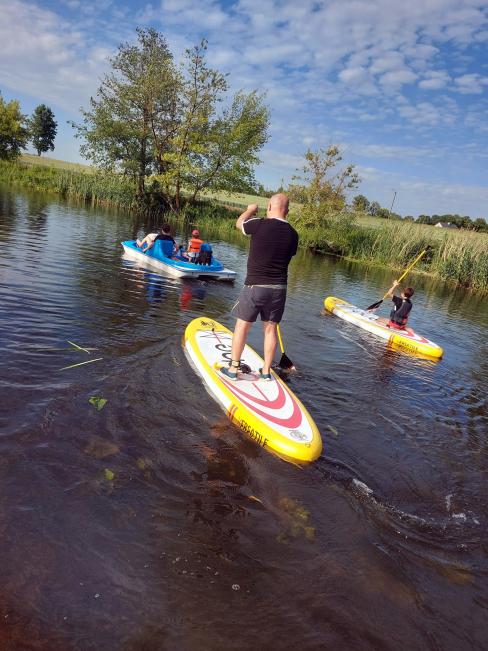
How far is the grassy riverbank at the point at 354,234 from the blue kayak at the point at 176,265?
1516 cm

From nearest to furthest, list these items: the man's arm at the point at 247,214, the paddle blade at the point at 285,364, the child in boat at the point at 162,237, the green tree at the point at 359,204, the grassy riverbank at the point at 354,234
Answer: the man's arm at the point at 247,214 < the paddle blade at the point at 285,364 < the child in boat at the point at 162,237 < the grassy riverbank at the point at 354,234 < the green tree at the point at 359,204

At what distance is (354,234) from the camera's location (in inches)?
1217

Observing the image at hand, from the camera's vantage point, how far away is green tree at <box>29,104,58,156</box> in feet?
244

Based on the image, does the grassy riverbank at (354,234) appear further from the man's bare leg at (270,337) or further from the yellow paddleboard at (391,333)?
the man's bare leg at (270,337)

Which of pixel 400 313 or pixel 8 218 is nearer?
pixel 400 313

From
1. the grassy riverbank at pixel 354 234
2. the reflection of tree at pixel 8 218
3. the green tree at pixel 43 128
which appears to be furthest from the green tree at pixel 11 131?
the green tree at pixel 43 128

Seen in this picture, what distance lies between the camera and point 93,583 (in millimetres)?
2496

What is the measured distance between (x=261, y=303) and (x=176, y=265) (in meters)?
8.19

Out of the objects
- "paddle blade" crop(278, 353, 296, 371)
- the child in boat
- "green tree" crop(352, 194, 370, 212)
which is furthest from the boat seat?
"green tree" crop(352, 194, 370, 212)

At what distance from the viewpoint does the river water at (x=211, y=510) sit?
2.41 metres

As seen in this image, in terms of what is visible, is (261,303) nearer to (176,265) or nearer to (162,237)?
(176,265)

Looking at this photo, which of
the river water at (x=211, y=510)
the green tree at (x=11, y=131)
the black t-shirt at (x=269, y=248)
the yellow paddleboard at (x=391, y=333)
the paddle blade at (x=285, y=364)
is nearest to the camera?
the river water at (x=211, y=510)

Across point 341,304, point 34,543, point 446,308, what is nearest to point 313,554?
point 34,543

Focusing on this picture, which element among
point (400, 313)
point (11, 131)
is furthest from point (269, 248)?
point (11, 131)
